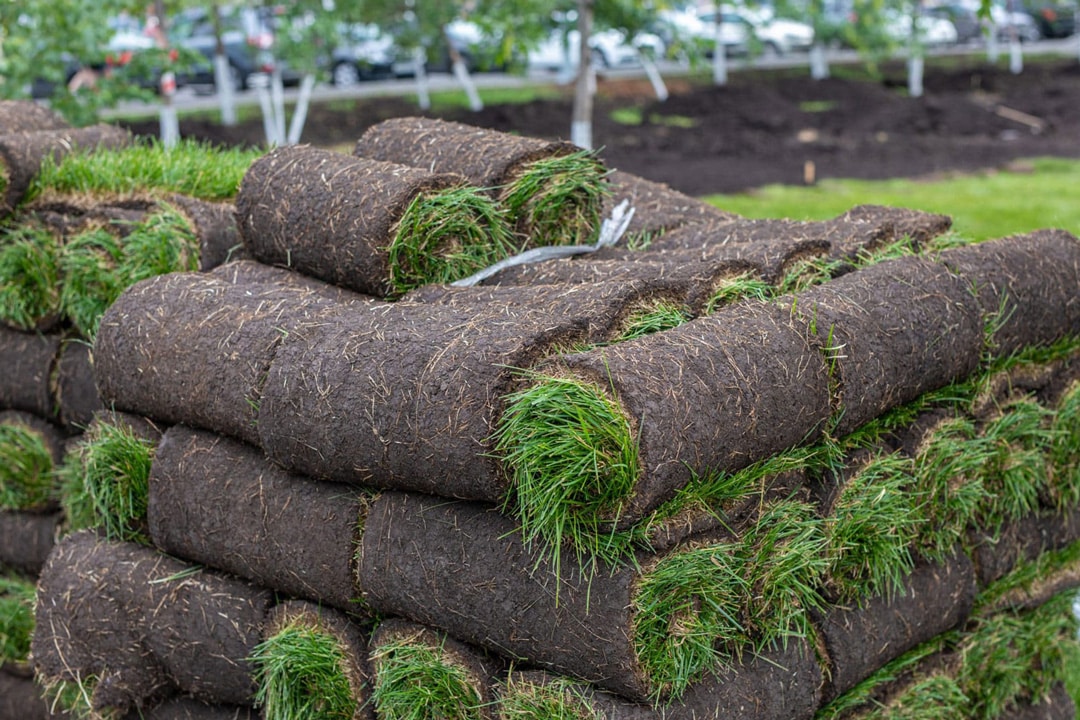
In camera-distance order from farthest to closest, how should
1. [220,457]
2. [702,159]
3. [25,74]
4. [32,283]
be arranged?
1. [702,159]
2. [25,74]
3. [32,283]
4. [220,457]

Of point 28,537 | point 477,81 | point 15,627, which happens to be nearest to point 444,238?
point 28,537

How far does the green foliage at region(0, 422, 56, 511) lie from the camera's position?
4.74 meters

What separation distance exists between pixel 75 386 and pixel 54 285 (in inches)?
15.3

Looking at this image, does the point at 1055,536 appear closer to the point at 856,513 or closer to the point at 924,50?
the point at 856,513

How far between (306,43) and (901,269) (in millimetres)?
12711

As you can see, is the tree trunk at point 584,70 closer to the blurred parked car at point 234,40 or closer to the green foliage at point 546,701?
the blurred parked car at point 234,40

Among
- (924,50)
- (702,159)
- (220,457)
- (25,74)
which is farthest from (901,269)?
(924,50)

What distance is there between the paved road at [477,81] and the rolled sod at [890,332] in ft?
55.4

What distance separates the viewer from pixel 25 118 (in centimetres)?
571

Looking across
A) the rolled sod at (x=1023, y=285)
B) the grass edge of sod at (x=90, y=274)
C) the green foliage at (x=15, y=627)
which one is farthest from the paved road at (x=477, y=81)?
the rolled sod at (x=1023, y=285)

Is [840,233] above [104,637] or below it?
above

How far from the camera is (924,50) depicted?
2123 cm

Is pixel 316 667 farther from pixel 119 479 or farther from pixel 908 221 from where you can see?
pixel 908 221

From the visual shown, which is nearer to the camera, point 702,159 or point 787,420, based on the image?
point 787,420
